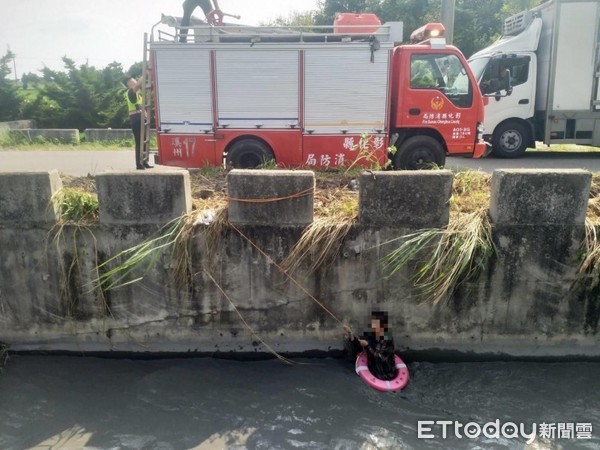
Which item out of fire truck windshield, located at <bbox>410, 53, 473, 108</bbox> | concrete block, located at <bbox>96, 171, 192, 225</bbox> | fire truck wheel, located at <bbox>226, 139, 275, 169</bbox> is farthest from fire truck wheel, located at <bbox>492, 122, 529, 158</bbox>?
concrete block, located at <bbox>96, 171, 192, 225</bbox>

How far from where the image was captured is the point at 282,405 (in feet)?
12.9

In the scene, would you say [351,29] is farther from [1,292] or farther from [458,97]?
[1,292]

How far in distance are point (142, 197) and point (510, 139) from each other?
11.3 m

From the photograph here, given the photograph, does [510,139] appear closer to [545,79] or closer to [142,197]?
[545,79]

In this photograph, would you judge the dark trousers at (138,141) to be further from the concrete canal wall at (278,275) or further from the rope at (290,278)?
the rope at (290,278)

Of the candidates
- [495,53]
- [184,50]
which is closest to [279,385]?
[184,50]

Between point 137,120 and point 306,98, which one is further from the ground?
point 306,98

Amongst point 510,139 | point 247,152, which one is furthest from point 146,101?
point 510,139

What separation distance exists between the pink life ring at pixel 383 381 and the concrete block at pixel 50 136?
16754mm

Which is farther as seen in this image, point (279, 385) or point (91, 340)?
point (91, 340)

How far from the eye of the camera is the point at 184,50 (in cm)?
812

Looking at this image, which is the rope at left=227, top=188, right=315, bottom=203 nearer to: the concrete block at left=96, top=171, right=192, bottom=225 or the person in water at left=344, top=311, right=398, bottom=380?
the concrete block at left=96, top=171, right=192, bottom=225

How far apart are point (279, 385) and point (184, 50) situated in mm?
6252

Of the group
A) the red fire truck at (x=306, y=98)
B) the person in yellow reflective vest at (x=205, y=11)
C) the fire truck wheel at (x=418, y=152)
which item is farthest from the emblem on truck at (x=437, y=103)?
the person in yellow reflective vest at (x=205, y=11)
